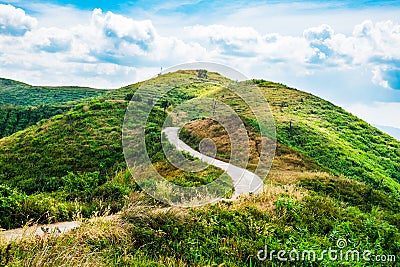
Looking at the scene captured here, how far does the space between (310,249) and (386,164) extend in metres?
34.9

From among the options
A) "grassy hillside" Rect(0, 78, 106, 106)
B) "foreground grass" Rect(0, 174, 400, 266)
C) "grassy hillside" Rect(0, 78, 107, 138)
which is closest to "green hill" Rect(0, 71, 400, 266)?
"foreground grass" Rect(0, 174, 400, 266)

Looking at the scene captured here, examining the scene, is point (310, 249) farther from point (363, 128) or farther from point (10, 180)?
point (363, 128)

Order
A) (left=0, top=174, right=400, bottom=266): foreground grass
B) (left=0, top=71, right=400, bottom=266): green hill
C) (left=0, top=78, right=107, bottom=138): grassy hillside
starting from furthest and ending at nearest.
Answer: (left=0, top=78, right=107, bottom=138): grassy hillside
(left=0, top=71, right=400, bottom=266): green hill
(left=0, top=174, right=400, bottom=266): foreground grass

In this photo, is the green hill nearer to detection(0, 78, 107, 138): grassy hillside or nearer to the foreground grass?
→ the foreground grass

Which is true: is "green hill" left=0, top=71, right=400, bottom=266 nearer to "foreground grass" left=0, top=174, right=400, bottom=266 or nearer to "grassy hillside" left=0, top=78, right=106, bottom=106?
"foreground grass" left=0, top=174, right=400, bottom=266

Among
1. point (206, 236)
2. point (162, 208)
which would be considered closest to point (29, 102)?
point (162, 208)

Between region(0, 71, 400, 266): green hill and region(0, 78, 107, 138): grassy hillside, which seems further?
region(0, 78, 107, 138): grassy hillside

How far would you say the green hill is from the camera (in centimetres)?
593

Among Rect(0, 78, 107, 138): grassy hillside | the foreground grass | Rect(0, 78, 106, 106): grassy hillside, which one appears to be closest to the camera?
the foreground grass

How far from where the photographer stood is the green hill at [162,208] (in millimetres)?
5934

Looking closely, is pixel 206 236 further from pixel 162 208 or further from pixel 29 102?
pixel 29 102

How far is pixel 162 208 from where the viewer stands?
8.31m

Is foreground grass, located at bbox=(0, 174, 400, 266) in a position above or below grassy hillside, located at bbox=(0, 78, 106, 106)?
below

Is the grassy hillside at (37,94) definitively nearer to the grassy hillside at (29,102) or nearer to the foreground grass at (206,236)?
the grassy hillside at (29,102)
